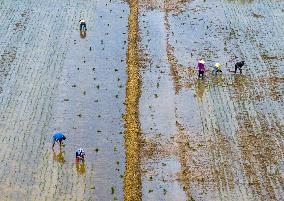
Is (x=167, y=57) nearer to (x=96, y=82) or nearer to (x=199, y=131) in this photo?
(x=96, y=82)

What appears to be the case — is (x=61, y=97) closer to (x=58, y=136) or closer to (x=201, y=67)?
(x=58, y=136)


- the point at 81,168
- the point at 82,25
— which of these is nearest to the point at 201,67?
the point at 82,25

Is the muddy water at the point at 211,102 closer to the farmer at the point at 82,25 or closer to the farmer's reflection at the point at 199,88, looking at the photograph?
the farmer's reflection at the point at 199,88

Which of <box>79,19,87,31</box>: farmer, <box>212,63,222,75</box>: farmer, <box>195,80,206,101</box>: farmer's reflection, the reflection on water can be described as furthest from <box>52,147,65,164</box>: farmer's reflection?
<box>79,19,87,31</box>: farmer

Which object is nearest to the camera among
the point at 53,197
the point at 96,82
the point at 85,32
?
the point at 53,197

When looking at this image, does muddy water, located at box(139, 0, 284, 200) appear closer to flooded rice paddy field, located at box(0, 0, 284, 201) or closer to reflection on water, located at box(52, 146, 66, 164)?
flooded rice paddy field, located at box(0, 0, 284, 201)

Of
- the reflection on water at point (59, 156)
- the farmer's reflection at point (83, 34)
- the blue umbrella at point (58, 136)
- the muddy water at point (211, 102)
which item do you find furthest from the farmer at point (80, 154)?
the farmer's reflection at point (83, 34)

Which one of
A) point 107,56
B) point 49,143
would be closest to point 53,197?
point 49,143
